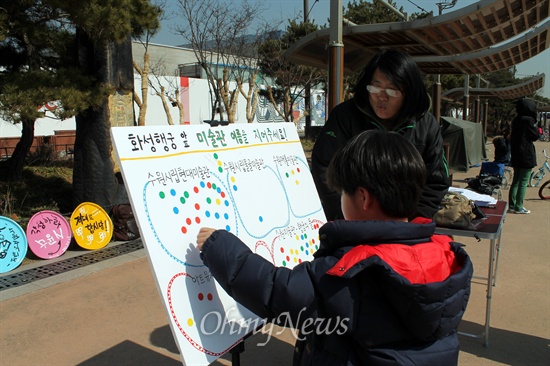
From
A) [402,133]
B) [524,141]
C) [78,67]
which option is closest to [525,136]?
[524,141]

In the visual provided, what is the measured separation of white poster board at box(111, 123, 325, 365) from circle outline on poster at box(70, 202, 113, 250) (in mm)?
3901

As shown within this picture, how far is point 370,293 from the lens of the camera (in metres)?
1.23

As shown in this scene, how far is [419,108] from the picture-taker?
2.14 metres

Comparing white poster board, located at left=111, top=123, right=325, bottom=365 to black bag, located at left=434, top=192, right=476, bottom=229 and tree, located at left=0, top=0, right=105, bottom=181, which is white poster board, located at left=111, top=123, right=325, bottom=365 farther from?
tree, located at left=0, top=0, right=105, bottom=181

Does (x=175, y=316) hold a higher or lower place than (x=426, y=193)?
lower

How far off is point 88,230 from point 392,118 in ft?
14.5

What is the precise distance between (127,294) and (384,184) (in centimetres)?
346

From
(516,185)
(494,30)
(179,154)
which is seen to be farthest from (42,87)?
(516,185)

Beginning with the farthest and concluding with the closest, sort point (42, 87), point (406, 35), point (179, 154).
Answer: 1. point (406, 35)
2. point (42, 87)
3. point (179, 154)

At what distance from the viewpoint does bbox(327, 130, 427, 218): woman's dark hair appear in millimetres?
1276

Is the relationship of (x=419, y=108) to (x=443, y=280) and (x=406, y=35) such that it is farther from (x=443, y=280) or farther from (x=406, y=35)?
(x=406, y=35)

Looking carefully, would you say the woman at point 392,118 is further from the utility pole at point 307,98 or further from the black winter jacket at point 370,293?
the utility pole at point 307,98

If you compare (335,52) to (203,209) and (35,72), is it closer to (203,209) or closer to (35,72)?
(35,72)

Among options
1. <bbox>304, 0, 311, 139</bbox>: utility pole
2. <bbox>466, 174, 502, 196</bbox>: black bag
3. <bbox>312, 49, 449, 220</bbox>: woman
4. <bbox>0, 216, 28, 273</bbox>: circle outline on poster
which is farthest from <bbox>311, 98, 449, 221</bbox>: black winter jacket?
<bbox>304, 0, 311, 139</bbox>: utility pole
